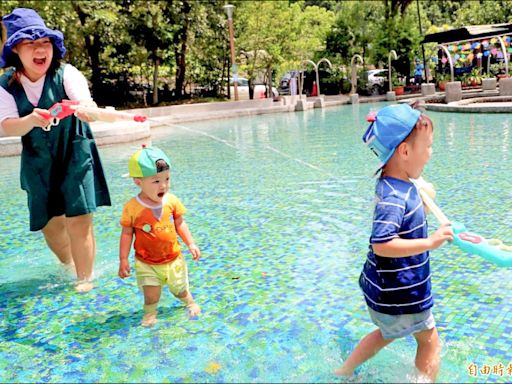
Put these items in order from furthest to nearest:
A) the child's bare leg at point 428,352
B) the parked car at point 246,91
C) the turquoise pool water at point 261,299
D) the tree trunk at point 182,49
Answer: the parked car at point 246,91 → the tree trunk at point 182,49 → the turquoise pool water at point 261,299 → the child's bare leg at point 428,352

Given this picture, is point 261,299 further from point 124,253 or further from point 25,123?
point 25,123

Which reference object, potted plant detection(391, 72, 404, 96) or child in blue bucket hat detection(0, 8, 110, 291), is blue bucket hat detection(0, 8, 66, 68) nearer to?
child in blue bucket hat detection(0, 8, 110, 291)

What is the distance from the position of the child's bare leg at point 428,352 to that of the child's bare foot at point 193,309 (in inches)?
→ 62.8

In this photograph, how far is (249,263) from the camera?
189 inches

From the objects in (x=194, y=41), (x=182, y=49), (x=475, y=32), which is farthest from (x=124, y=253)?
(x=475, y=32)

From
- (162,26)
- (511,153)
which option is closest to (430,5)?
(162,26)

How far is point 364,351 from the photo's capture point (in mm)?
2682

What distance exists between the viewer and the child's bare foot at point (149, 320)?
3.61 metres

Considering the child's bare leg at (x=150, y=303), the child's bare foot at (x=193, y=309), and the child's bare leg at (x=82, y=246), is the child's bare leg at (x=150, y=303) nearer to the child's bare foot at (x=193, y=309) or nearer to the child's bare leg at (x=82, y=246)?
the child's bare foot at (x=193, y=309)

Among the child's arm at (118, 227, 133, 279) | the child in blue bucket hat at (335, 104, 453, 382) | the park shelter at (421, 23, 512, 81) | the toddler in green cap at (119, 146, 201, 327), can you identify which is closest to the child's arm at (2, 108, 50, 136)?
the toddler in green cap at (119, 146, 201, 327)

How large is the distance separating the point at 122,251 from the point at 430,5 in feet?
246

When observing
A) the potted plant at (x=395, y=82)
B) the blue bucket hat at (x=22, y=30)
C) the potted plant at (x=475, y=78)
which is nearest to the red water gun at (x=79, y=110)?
the blue bucket hat at (x=22, y=30)

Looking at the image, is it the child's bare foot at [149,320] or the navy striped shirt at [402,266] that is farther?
the child's bare foot at [149,320]

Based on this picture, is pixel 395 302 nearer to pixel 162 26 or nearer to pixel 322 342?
pixel 322 342
